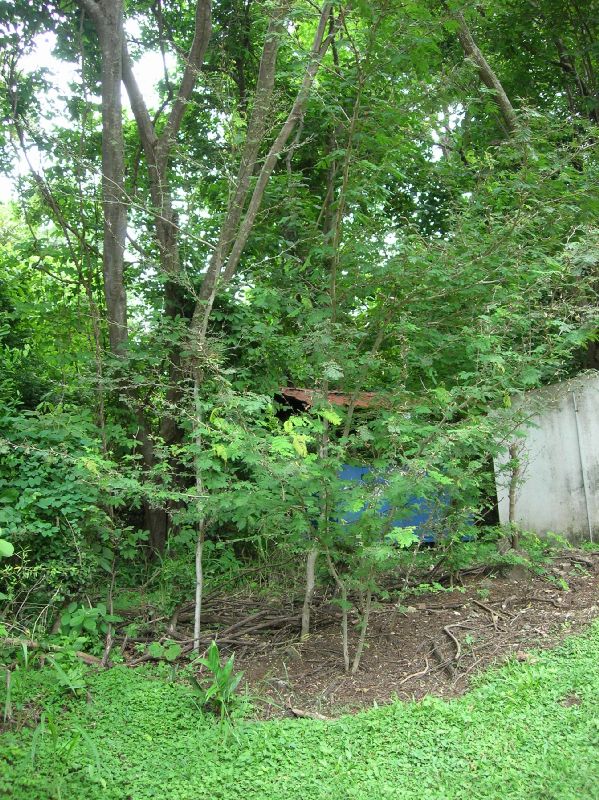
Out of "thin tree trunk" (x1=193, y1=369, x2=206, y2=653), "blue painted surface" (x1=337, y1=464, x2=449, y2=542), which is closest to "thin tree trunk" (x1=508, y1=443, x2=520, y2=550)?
"blue painted surface" (x1=337, y1=464, x2=449, y2=542)

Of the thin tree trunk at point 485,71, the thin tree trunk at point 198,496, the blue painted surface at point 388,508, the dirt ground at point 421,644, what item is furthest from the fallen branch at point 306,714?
the thin tree trunk at point 485,71

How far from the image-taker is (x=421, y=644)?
5238mm

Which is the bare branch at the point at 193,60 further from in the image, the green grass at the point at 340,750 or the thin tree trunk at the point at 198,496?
the green grass at the point at 340,750

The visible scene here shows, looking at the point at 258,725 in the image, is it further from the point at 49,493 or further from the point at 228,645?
the point at 49,493

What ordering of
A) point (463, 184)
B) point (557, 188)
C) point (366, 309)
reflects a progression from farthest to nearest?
1. point (463, 184)
2. point (557, 188)
3. point (366, 309)

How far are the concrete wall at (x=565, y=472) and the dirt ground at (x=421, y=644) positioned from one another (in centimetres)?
188

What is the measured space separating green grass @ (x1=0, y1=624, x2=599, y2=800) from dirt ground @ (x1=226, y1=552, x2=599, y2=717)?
0.30 metres

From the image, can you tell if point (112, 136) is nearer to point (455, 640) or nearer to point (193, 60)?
point (193, 60)

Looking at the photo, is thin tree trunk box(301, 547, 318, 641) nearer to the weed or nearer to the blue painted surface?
the blue painted surface

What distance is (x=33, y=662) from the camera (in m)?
4.75

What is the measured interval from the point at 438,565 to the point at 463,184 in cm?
521

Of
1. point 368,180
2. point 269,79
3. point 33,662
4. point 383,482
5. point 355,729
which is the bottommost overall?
point 355,729

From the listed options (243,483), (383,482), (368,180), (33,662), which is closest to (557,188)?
(368,180)

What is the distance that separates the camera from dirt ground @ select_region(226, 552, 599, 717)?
184 inches
